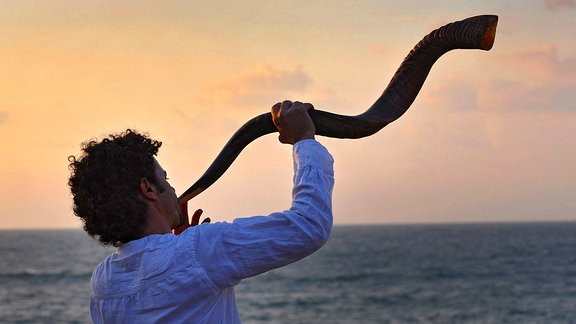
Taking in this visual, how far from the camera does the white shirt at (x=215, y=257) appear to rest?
7.75ft

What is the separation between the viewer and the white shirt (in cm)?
236

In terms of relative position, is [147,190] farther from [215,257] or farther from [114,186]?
[215,257]

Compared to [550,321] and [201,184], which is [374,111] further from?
[550,321]

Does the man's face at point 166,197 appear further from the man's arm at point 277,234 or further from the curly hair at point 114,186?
the man's arm at point 277,234

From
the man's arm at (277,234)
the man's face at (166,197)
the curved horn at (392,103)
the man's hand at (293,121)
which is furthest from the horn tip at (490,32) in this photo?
the man's face at (166,197)

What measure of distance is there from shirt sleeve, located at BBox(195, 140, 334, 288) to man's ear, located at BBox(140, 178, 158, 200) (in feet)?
0.63

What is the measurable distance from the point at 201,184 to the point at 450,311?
43032 millimetres

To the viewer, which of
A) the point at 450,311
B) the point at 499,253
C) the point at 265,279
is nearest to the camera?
the point at 450,311

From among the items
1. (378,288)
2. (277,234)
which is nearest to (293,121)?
(277,234)

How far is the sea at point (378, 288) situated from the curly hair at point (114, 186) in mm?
21562

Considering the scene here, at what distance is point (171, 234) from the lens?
2549mm

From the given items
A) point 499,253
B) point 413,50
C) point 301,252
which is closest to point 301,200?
point 301,252

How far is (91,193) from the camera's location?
255 cm

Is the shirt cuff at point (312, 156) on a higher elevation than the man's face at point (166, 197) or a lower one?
higher
